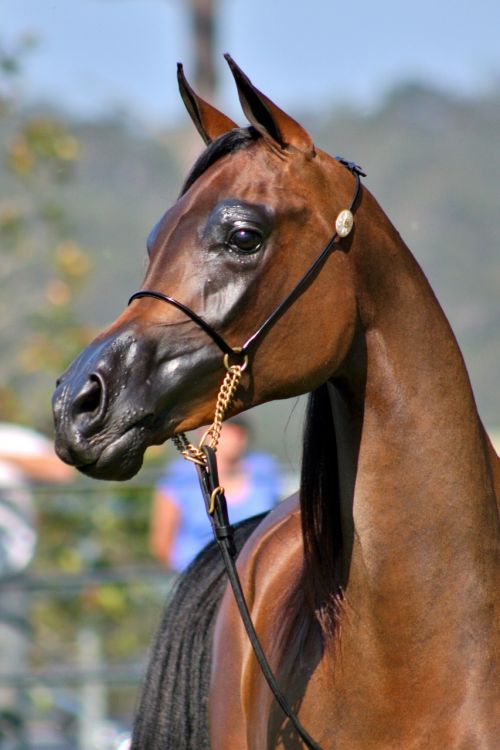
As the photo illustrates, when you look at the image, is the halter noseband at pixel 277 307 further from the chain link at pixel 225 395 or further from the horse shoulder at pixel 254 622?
the horse shoulder at pixel 254 622

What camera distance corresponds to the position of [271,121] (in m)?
2.42

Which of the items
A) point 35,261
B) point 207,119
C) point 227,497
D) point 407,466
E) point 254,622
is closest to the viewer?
point 407,466

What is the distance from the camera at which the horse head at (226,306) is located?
224 cm

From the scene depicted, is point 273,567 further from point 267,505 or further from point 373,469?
point 267,505

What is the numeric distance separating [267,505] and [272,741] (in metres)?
2.82

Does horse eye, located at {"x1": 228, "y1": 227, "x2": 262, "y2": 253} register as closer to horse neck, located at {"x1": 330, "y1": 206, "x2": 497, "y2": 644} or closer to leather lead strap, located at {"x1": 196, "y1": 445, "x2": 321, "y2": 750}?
horse neck, located at {"x1": 330, "y1": 206, "x2": 497, "y2": 644}

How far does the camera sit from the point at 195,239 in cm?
235

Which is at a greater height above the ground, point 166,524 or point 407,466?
point 166,524

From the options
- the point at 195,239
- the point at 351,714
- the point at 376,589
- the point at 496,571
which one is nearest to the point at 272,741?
the point at 351,714

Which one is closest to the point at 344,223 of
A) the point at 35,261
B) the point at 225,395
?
the point at 225,395

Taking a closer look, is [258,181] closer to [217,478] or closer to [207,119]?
[207,119]

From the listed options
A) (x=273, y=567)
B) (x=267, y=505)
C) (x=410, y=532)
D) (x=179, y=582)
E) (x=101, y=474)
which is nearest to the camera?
(x=101, y=474)

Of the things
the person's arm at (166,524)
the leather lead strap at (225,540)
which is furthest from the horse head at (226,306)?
the person's arm at (166,524)

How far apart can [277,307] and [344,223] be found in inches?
8.0
